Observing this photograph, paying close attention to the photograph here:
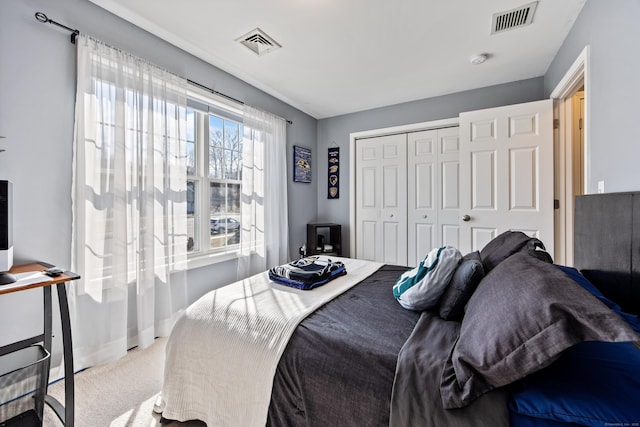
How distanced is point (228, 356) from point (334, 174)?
333 cm

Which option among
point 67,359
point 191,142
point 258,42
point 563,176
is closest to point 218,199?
point 191,142

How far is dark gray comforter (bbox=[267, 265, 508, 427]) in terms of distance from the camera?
83 centimetres

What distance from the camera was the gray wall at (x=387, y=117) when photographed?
3076 mm

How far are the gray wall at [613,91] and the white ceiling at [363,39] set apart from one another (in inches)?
19.0

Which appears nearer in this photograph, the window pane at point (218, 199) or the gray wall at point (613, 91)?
the gray wall at point (613, 91)

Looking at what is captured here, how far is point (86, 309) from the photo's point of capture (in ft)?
6.12

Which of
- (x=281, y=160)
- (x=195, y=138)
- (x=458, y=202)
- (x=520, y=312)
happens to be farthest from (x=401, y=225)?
(x=520, y=312)

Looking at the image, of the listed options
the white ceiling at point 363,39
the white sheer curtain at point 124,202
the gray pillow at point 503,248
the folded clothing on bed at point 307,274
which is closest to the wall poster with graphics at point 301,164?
the white ceiling at point 363,39

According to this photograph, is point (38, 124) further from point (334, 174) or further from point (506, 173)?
point (506, 173)

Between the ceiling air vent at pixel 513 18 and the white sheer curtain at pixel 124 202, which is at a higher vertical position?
the ceiling air vent at pixel 513 18

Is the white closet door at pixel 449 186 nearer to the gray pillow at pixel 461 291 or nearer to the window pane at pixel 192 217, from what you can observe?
the gray pillow at pixel 461 291

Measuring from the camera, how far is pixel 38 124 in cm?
167

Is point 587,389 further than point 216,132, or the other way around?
point 216,132

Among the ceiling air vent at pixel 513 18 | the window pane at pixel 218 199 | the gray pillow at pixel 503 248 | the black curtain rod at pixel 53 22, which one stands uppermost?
the ceiling air vent at pixel 513 18
